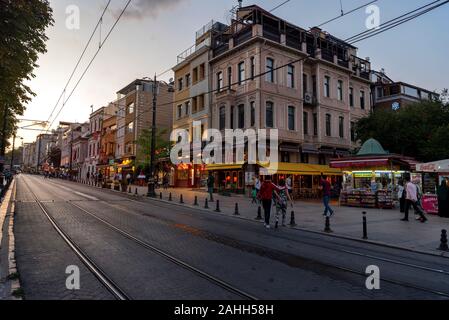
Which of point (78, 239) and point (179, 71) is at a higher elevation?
point (179, 71)

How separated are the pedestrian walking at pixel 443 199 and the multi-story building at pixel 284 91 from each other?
12.5m

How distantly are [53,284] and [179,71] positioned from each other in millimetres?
35483

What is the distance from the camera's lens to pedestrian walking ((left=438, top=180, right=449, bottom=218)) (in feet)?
50.4

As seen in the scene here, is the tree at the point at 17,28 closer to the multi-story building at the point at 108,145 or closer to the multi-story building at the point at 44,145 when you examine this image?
the multi-story building at the point at 108,145

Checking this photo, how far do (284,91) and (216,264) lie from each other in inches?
982

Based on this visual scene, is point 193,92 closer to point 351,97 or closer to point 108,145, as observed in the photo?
point 351,97

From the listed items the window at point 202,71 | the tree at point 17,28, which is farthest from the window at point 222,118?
the tree at point 17,28

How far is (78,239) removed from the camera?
8609mm

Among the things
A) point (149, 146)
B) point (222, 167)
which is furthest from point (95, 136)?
point (222, 167)

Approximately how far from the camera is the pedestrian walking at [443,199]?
15358 mm

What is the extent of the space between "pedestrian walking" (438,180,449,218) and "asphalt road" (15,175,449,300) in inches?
346

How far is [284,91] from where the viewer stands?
29.2 metres
